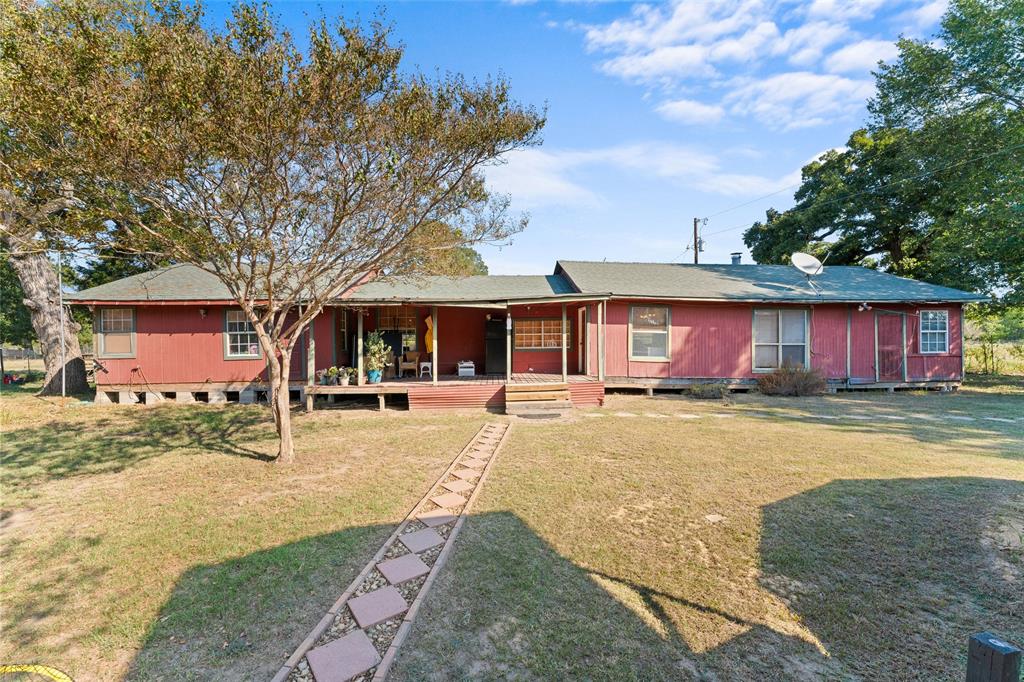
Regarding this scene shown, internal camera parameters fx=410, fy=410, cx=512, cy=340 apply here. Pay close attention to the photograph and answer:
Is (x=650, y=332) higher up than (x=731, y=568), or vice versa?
(x=650, y=332)

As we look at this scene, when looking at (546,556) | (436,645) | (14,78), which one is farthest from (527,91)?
(436,645)

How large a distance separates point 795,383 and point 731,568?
421 inches

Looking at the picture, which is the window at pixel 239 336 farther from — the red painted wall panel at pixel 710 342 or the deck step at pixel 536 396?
the red painted wall panel at pixel 710 342

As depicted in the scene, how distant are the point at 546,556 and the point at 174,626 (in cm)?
268

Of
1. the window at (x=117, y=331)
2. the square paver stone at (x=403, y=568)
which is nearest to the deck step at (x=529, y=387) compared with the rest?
the square paver stone at (x=403, y=568)

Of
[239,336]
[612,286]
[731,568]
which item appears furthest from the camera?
[612,286]

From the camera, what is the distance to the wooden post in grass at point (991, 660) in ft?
4.26

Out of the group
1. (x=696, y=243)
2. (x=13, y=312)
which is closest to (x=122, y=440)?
(x=13, y=312)

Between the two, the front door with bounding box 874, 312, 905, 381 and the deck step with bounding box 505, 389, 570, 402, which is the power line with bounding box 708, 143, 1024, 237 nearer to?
the front door with bounding box 874, 312, 905, 381

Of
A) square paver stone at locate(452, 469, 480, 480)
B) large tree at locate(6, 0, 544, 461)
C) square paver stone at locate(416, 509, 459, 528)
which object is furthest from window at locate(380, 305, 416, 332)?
square paver stone at locate(416, 509, 459, 528)

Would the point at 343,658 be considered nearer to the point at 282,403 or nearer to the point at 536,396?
the point at 282,403

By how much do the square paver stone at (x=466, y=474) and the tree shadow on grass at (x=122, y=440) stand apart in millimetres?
3142

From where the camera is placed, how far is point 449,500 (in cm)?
477

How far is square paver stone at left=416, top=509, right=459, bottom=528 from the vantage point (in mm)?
4195
